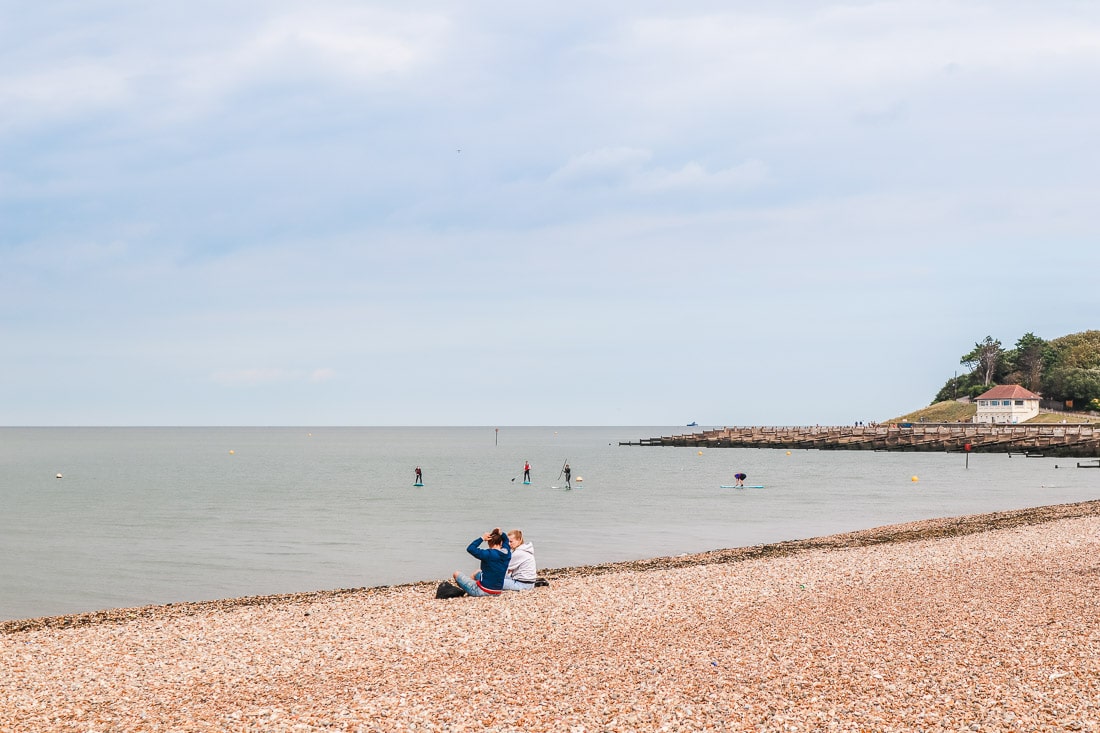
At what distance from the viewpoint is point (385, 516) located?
38750 millimetres

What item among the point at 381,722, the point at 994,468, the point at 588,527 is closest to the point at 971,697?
the point at 381,722

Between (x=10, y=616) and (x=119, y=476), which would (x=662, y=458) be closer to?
(x=119, y=476)

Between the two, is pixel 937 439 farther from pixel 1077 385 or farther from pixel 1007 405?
pixel 1077 385

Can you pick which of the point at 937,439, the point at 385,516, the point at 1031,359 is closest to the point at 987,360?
the point at 1031,359

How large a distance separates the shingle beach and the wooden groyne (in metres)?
75.4

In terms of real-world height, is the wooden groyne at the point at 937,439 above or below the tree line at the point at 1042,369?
below

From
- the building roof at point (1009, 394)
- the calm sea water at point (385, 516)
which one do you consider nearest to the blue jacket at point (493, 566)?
the calm sea water at point (385, 516)

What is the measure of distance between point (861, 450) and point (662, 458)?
73.6 feet

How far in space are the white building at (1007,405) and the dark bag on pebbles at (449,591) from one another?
12253 cm

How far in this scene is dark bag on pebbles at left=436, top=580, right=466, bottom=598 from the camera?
49.5ft

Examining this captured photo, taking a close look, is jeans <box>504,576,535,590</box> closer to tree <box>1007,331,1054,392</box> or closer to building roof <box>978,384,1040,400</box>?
building roof <box>978,384,1040,400</box>

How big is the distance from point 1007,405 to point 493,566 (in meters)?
124

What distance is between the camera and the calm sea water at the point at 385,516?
22.6 meters

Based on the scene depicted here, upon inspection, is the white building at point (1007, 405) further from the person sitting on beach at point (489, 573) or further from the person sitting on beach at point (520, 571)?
the person sitting on beach at point (489, 573)
